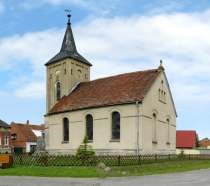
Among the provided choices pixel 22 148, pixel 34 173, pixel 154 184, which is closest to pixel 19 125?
pixel 22 148

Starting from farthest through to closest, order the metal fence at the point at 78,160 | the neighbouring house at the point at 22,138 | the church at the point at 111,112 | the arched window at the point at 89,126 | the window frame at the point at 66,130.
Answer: the neighbouring house at the point at 22,138
the window frame at the point at 66,130
the arched window at the point at 89,126
the church at the point at 111,112
the metal fence at the point at 78,160

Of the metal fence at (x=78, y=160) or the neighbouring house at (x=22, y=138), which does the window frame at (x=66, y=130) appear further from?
the neighbouring house at (x=22, y=138)

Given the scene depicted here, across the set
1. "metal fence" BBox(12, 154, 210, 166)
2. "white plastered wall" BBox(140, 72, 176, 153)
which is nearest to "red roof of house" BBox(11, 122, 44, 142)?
"white plastered wall" BBox(140, 72, 176, 153)

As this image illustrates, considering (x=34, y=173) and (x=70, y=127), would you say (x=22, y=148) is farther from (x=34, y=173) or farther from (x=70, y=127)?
(x=34, y=173)

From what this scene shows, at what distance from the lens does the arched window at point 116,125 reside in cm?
2981

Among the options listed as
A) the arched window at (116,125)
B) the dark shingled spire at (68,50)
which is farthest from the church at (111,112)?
the dark shingled spire at (68,50)

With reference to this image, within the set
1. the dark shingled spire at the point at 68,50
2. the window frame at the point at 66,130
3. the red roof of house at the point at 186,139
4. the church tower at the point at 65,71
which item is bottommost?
the red roof of house at the point at 186,139

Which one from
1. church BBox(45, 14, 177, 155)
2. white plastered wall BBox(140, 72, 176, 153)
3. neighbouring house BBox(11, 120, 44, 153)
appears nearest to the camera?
white plastered wall BBox(140, 72, 176, 153)

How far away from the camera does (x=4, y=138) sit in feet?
171

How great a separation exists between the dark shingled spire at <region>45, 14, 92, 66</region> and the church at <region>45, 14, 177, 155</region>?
219 millimetres

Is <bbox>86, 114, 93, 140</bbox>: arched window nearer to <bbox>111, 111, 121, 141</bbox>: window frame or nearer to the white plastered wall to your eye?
<bbox>111, 111, 121, 141</bbox>: window frame

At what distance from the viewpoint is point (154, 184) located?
1352 centimetres

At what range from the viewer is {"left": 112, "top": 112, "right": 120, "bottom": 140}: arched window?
29.8 meters

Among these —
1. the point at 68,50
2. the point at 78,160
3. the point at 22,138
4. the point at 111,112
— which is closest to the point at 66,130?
the point at 111,112
